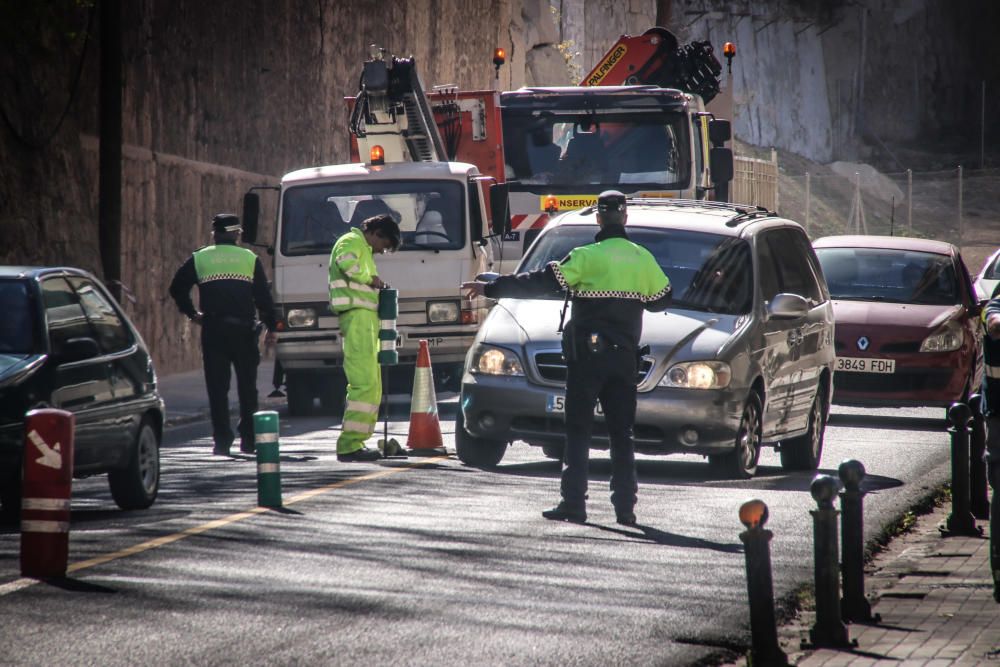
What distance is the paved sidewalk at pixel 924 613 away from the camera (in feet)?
23.2

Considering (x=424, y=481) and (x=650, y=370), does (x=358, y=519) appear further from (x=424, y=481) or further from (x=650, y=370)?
(x=650, y=370)

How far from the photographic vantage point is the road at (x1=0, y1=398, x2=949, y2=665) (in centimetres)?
714

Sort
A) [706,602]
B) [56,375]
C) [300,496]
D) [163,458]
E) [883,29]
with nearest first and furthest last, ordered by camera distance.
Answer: [706,602] → [56,375] → [300,496] → [163,458] → [883,29]

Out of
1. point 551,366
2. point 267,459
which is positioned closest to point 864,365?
point 551,366

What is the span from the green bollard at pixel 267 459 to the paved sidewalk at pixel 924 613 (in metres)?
3.36

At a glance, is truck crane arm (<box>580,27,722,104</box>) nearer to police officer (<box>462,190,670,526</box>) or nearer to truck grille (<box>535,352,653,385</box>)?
truck grille (<box>535,352,653,385</box>)

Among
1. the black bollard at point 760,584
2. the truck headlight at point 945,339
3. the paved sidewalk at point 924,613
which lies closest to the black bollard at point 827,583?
the paved sidewalk at point 924,613

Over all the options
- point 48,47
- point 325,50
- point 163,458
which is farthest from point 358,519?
point 325,50

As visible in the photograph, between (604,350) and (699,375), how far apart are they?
2.06 meters

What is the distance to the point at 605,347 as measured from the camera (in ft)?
34.8

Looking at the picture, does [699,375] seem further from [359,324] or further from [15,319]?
[15,319]

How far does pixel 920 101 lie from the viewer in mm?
86562

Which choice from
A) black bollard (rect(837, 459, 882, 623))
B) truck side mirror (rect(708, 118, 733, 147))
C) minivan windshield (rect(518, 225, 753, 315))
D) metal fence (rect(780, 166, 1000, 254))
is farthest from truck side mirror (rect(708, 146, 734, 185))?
metal fence (rect(780, 166, 1000, 254))

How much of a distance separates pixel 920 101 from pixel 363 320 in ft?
249
